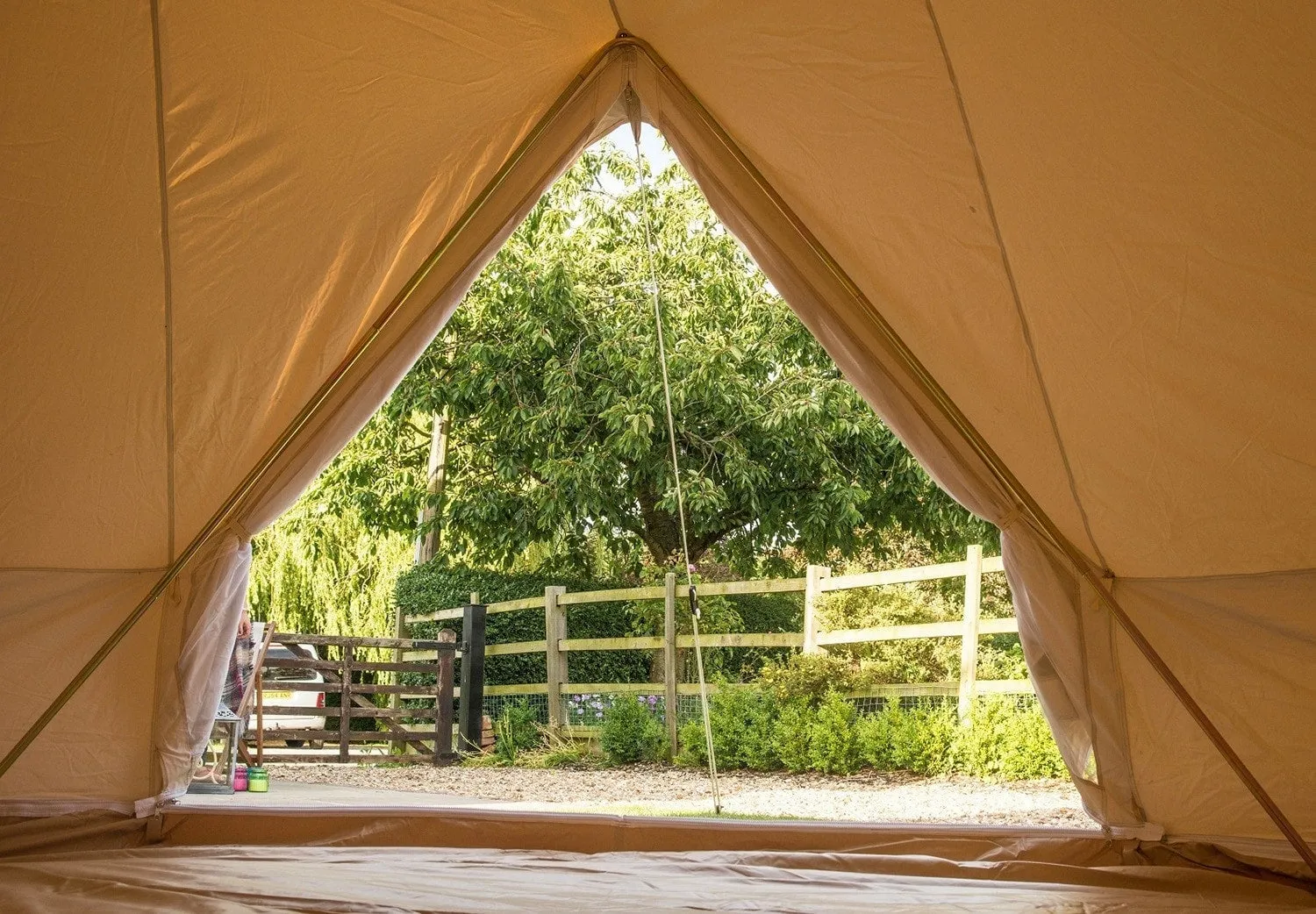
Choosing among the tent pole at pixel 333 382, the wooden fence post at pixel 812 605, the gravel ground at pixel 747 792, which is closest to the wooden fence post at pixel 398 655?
the gravel ground at pixel 747 792

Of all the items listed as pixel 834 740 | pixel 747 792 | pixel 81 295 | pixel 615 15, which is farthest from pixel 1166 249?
pixel 834 740

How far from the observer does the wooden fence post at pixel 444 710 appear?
7.94 metres

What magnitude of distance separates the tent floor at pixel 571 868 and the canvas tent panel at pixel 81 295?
2.45 feet

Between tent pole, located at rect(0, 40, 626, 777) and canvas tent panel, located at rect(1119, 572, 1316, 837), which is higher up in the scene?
tent pole, located at rect(0, 40, 626, 777)

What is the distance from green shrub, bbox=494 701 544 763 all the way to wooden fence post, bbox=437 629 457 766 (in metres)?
0.33

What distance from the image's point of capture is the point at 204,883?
2.10m

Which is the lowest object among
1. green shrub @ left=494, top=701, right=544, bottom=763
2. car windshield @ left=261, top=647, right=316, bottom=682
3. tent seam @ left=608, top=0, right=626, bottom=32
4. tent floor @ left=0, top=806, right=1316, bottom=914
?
green shrub @ left=494, top=701, right=544, bottom=763

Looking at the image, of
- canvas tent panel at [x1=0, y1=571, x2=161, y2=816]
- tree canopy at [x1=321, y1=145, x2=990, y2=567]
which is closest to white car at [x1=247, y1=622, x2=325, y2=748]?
tree canopy at [x1=321, y1=145, x2=990, y2=567]

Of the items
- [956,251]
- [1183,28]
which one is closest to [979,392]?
[956,251]

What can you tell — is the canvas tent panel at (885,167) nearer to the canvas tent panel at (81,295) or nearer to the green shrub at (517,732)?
the canvas tent panel at (81,295)

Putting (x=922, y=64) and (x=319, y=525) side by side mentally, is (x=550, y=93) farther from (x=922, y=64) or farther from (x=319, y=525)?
(x=319, y=525)

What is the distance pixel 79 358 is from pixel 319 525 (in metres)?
7.37

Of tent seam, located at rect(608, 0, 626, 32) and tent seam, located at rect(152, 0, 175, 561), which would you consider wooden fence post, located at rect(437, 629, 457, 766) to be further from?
tent seam, located at rect(608, 0, 626, 32)

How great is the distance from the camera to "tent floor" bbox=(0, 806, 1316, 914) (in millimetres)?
1998
